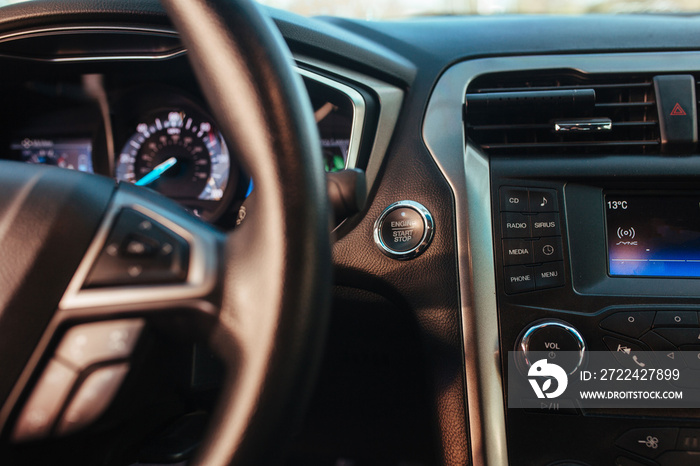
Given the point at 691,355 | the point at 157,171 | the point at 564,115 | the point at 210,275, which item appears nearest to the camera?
the point at 210,275

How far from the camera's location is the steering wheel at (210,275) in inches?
20.8

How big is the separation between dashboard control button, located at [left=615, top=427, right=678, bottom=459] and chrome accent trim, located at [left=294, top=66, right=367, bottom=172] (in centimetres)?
67

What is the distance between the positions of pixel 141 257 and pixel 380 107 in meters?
0.63

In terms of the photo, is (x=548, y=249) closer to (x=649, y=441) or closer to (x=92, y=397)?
(x=649, y=441)

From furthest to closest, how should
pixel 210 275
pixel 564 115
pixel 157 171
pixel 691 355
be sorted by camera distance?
pixel 157 171
pixel 564 115
pixel 691 355
pixel 210 275

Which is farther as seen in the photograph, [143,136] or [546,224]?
[143,136]

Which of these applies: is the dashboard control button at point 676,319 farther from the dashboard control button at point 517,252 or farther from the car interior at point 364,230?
the dashboard control button at point 517,252

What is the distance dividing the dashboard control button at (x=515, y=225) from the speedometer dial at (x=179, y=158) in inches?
25.1

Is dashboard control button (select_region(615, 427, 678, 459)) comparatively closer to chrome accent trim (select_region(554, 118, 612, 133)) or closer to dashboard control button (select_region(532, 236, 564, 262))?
dashboard control button (select_region(532, 236, 564, 262))

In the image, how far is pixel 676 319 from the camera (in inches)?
39.6

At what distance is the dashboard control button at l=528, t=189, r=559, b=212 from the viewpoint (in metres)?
1.06

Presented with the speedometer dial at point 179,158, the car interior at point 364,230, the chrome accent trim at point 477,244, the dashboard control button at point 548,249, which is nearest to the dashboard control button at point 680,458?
the car interior at point 364,230

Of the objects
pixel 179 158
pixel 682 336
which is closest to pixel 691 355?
pixel 682 336

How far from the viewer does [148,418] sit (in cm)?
81
